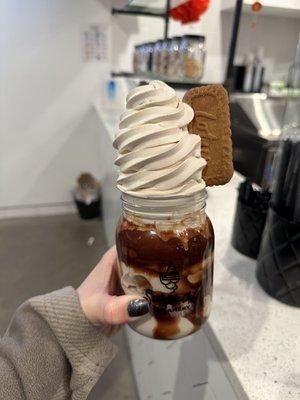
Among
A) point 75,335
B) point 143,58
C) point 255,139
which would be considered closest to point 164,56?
point 143,58

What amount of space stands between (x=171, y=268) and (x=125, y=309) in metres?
0.09

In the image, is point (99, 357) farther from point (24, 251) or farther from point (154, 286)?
point (24, 251)

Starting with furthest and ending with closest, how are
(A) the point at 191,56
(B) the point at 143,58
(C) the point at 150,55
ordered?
(B) the point at 143,58 → (C) the point at 150,55 → (A) the point at 191,56

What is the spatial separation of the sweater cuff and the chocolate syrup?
157mm

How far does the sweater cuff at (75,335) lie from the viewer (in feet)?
1.79

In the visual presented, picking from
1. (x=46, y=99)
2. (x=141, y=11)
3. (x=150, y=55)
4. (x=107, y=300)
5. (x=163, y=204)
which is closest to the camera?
(x=163, y=204)

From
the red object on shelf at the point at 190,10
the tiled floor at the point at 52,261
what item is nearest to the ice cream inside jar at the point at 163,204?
the tiled floor at the point at 52,261

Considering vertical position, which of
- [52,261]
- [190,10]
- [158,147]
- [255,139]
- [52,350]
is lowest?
[52,261]

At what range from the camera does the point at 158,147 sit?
0.40m

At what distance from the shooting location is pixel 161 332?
17.6 inches

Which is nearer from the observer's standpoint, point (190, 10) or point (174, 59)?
point (174, 59)

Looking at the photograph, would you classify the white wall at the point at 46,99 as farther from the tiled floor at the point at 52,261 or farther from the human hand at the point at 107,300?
the human hand at the point at 107,300

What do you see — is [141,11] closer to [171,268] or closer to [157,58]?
[157,58]

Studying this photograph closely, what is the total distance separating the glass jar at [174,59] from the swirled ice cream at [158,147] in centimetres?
115
